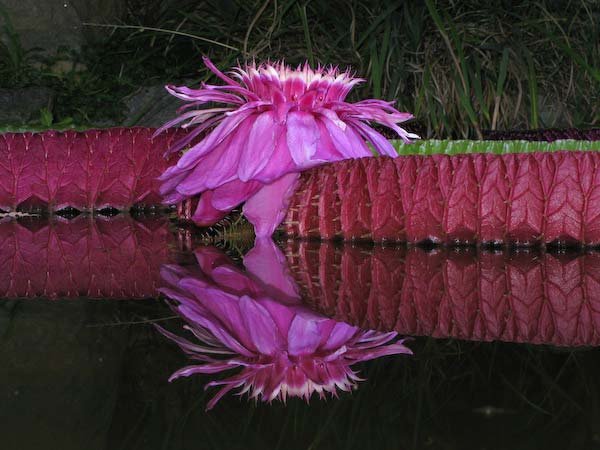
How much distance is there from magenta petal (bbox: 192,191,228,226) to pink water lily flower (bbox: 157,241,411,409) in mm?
292

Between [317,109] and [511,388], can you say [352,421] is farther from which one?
[317,109]

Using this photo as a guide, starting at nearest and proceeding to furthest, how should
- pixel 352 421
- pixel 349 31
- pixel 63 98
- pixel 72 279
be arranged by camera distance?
1. pixel 352 421
2. pixel 72 279
3. pixel 349 31
4. pixel 63 98

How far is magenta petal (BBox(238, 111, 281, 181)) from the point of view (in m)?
0.85

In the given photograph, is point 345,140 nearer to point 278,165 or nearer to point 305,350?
point 278,165

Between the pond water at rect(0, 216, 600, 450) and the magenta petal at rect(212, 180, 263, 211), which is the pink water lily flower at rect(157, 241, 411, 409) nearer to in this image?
the pond water at rect(0, 216, 600, 450)

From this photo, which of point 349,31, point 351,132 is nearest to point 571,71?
point 349,31

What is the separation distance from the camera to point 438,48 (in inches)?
87.7

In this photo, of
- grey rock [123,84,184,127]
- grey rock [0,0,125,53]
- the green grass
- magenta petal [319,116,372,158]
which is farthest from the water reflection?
grey rock [0,0,125,53]

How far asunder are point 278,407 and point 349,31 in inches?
74.4

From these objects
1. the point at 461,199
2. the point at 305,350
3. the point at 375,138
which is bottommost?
the point at 305,350

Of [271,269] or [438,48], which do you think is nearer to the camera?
[271,269]

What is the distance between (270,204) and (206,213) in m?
0.09

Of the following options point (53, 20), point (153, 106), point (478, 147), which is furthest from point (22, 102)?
point (478, 147)

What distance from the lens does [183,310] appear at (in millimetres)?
531
